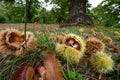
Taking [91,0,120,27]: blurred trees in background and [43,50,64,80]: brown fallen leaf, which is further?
[91,0,120,27]: blurred trees in background

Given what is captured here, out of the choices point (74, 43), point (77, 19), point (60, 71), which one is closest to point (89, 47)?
point (74, 43)

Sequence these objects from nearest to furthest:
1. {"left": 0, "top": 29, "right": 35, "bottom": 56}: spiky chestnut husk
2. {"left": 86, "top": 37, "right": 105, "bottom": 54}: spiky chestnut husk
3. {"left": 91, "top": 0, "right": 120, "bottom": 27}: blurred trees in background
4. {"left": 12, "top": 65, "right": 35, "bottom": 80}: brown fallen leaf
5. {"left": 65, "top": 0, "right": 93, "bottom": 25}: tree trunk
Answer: {"left": 12, "top": 65, "right": 35, "bottom": 80}: brown fallen leaf, {"left": 0, "top": 29, "right": 35, "bottom": 56}: spiky chestnut husk, {"left": 86, "top": 37, "right": 105, "bottom": 54}: spiky chestnut husk, {"left": 65, "top": 0, "right": 93, "bottom": 25}: tree trunk, {"left": 91, "top": 0, "right": 120, "bottom": 27}: blurred trees in background

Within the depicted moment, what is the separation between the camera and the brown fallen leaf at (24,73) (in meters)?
0.97

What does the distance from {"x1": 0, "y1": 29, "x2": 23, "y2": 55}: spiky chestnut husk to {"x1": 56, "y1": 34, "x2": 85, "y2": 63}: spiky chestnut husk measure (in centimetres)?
18

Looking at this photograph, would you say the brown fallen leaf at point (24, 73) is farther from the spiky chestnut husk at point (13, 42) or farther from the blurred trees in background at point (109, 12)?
the blurred trees in background at point (109, 12)

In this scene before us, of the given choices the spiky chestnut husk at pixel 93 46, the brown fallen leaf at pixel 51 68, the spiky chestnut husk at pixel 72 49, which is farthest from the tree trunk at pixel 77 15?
the brown fallen leaf at pixel 51 68

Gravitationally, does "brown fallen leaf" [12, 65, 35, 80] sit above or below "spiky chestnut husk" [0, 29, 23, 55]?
below

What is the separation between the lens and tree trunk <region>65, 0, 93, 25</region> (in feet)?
32.6

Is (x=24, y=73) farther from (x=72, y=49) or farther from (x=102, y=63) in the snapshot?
(x=102, y=63)

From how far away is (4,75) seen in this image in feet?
3.45

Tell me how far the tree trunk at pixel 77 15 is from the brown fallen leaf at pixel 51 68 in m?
8.45

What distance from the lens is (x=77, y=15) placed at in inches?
408

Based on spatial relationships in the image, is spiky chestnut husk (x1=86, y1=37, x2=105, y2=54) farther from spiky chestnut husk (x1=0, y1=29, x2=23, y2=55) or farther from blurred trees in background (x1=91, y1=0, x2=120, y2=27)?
blurred trees in background (x1=91, y1=0, x2=120, y2=27)

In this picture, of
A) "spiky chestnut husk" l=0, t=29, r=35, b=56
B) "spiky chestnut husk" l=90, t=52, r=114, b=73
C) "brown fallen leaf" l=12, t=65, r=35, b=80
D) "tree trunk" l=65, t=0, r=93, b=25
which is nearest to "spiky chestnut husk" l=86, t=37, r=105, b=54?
"spiky chestnut husk" l=90, t=52, r=114, b=73
